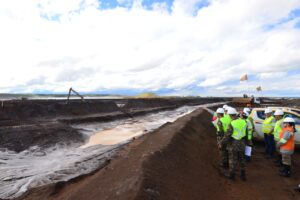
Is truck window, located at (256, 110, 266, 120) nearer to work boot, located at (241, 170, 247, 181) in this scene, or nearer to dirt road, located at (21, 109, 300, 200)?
dirt road, located at (21, 109, 300, 200)

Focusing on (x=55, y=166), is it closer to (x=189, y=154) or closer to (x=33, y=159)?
(x=33, y=159)

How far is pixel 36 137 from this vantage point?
633 inches

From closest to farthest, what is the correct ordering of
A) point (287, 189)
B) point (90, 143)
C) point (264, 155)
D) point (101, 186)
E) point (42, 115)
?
point (101, 186), point (287, 189), point (264, 155), point (90, 143), point (42, 115)

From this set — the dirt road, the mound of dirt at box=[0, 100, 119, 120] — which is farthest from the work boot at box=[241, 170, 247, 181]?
the mound of dirt at box=[0, 100, 119, 120]

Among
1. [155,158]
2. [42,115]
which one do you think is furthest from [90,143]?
[42,115]

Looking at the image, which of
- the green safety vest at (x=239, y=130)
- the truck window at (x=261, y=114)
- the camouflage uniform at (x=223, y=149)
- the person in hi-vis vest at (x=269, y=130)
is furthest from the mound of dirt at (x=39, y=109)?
the green safety vest at (x=239, y=130)

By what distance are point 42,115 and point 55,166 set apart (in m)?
20.9

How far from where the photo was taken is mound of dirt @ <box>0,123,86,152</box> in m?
14.9

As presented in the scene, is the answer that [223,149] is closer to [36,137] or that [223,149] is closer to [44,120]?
[36,137]

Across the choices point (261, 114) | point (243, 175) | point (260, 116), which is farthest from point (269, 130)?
point (243, 175)

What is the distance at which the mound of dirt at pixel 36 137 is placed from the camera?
14.9 meters

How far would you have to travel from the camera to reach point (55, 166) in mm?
11094

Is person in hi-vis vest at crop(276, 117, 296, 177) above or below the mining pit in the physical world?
above

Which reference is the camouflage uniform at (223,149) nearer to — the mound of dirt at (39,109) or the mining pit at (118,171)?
the mining pit at (118,171)
